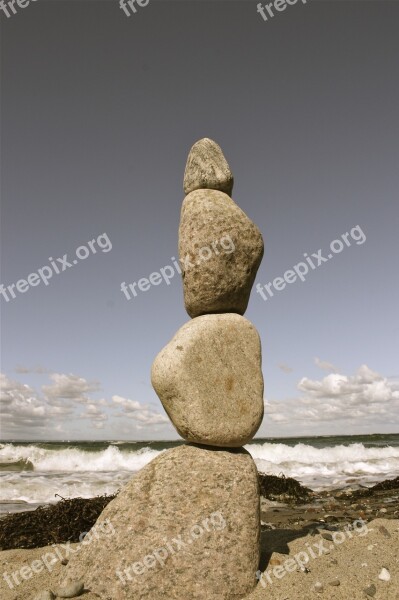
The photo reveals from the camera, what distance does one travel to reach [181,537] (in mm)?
4305

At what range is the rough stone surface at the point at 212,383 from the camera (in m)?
4.60

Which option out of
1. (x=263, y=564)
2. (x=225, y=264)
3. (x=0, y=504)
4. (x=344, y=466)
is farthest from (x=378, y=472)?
(x=225, y=264)

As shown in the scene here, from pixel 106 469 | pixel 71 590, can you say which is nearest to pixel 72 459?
pixel 106 469

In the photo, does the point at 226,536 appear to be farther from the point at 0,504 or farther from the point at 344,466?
the point at 344,466

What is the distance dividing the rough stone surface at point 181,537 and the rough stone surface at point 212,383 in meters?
0.33

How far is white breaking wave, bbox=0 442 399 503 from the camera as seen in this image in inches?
489

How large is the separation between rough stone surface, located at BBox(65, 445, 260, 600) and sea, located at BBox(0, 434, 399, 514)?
22.2 ft

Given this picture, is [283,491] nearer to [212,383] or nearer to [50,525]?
[50,525]

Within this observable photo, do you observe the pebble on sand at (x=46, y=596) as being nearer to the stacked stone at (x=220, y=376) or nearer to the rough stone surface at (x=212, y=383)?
the stacked stone at (x=220, y=376)

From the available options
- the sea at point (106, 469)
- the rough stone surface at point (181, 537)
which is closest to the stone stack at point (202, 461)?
the rough stone surface at point (181, 537)

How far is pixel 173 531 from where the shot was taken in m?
4.33

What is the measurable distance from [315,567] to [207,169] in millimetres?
4534

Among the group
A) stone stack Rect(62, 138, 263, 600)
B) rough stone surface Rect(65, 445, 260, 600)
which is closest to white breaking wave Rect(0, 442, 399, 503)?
rough stone surface Rect(65, 445, 260, 600)

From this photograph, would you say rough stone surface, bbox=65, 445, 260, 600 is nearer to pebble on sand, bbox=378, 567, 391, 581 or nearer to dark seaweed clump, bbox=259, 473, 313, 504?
pebble on sand, bbox=378, 567, 391, 581
